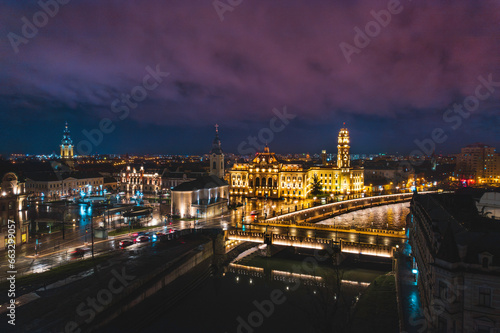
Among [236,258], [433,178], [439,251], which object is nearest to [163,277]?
[236,258]

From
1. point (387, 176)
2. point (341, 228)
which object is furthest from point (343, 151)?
point (341, 228)

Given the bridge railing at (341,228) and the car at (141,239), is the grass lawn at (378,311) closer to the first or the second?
the bridge railing at (341,228)

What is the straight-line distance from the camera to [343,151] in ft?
353

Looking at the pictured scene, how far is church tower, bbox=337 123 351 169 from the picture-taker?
350 feet

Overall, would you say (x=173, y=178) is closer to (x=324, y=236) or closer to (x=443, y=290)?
(x=324, y=236)

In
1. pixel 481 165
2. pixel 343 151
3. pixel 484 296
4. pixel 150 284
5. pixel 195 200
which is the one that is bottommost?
pixel 150 284

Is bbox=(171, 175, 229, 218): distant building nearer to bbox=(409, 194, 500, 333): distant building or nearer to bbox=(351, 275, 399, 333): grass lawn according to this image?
bbox=(351, 275, 399, 333): grass lawn

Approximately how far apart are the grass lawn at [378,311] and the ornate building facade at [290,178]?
2553 inches

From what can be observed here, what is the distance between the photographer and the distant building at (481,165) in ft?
511

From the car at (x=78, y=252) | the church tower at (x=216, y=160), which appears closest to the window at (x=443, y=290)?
the car at (x=78, y=252)

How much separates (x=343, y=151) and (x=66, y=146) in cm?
10646

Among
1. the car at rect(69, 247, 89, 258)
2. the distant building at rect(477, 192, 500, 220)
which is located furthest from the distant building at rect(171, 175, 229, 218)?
the distant building at rect(477, 192, 500, 220)

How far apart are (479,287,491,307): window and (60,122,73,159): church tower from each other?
14189 cm

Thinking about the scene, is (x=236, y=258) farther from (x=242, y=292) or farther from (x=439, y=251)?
(x=439, y=251)
